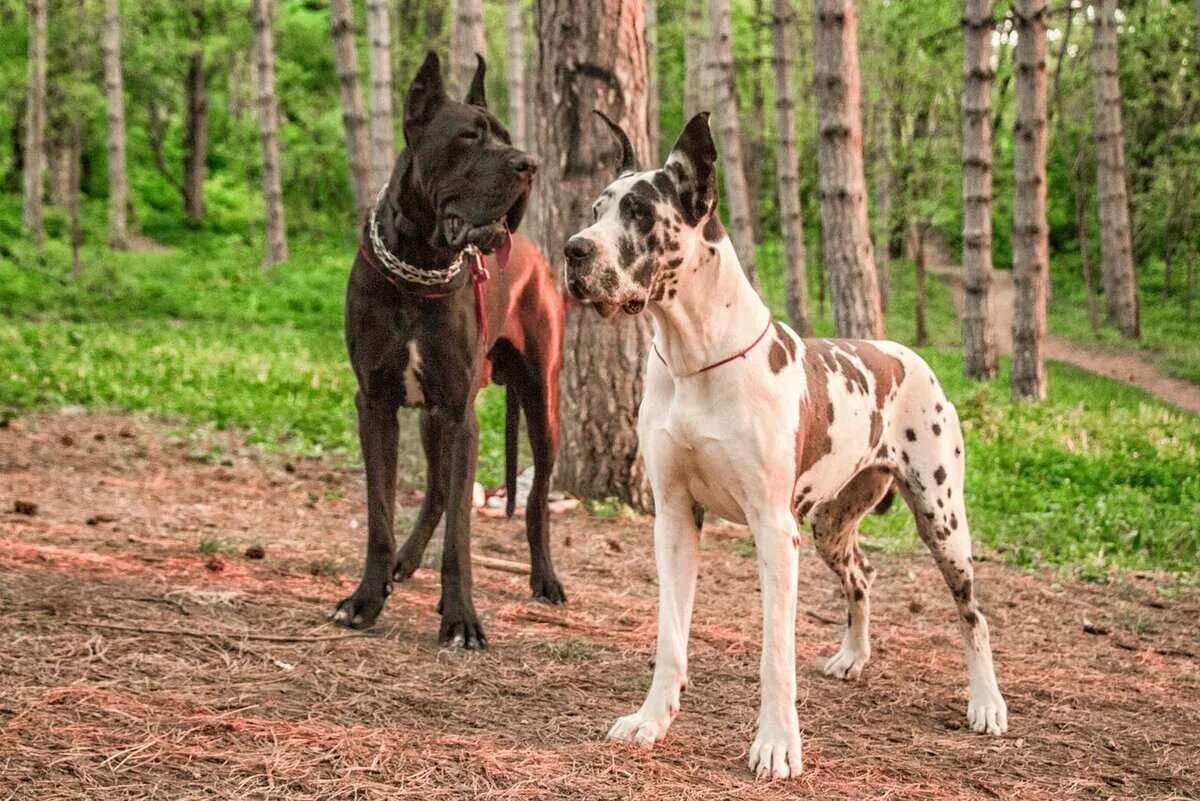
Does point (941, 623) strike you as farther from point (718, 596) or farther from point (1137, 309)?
point (1137, 309)

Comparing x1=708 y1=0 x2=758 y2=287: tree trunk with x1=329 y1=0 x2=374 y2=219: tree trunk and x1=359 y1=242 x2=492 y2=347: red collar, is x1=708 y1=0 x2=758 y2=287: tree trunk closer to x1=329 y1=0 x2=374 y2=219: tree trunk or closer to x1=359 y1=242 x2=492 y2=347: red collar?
x1=329 y1=0 x2=374 y2=219: tree trunk

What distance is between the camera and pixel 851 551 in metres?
5.53

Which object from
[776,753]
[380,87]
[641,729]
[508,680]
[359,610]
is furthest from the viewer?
[380,87]

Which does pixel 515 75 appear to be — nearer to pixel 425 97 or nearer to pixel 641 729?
pixel 425 97

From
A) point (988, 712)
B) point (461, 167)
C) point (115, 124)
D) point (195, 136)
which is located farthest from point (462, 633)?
point (195, 136)

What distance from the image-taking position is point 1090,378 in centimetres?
1845

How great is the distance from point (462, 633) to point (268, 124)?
2089 cm

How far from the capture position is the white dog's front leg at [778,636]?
14.3 feet

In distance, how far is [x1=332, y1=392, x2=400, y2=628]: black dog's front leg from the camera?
5703 millimetres

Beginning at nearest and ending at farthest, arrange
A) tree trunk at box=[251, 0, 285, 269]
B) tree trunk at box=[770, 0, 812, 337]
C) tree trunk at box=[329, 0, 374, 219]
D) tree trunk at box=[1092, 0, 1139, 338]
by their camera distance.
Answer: tree trunk at box=[329, 0, 374, 219]
tree trunk at box=[770, 0, 812, 337]
tree trunk at box=[1092, 0, 1139, 338]
tree trunk at box=[251, 0, 285, 269]

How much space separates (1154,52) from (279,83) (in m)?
22.9

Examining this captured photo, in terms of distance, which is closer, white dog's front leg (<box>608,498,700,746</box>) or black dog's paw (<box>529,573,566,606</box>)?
white dog's front leg (<box>608,498,700,746</box>)

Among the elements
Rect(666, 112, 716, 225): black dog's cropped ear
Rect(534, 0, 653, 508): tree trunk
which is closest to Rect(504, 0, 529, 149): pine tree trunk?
Rect(534, 0, 653, 508): tree trunk

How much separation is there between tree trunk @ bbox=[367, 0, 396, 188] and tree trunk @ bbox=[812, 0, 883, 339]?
6.45 metres
